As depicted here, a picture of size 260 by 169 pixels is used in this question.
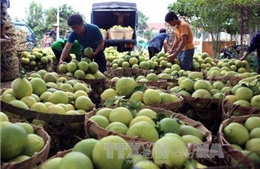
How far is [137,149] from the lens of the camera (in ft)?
5.44

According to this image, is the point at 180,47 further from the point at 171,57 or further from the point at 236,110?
the point at 236,110

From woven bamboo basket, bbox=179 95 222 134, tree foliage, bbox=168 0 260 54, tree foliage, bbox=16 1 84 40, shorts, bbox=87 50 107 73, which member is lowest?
woven bamboo basket, bbox=179 95 222 134

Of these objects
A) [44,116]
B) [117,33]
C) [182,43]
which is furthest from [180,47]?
[117,33]

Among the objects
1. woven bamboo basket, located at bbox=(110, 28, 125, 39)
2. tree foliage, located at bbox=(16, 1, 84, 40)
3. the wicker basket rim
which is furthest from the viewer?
tree foliage, located at bbox=(16, 1, 84, 40)

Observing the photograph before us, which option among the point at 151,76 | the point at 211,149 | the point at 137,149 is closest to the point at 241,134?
the point at 211,149

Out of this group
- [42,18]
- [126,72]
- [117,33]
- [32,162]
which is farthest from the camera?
[42,18]

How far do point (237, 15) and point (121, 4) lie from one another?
194 inches

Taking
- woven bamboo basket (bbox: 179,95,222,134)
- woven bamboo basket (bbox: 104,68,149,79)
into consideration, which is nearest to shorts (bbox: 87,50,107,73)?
woven bamboo basket (bbox: 104,68,149,79)

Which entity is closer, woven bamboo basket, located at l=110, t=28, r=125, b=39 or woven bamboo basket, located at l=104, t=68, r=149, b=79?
woven bamboo basket, located at l=104, t=68, r=149, b=79

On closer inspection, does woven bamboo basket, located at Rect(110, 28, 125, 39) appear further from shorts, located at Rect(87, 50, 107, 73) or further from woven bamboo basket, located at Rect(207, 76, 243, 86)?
woven bamboo basket, located at Rect(207, 76, 243, 86)

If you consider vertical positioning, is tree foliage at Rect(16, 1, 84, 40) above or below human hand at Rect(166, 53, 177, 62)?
above

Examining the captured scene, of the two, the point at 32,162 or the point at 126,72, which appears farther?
the point at 126,72

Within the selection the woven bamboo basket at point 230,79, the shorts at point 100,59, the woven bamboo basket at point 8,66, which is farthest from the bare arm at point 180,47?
the woven bamboo basket at point 8,66

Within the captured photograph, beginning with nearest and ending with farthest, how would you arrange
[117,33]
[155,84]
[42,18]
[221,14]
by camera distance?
[155,84], [221,14], [117,33], [42,18]
